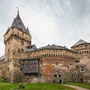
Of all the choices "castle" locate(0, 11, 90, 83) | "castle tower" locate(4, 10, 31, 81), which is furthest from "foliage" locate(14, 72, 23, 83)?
"castle tower" locate(4, 10, 31, 81)

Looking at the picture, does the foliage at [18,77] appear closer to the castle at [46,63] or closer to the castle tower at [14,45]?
the castle at [46,63]

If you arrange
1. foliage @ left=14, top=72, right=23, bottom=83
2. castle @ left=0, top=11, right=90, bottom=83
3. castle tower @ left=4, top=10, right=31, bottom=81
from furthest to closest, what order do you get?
castle tower @ left=4, top=10, right=31, bottom=81 → foliage @ left=14, top=72, right=23, bottom=83 → castle @ left=0, top=11, right=90, bottom=83

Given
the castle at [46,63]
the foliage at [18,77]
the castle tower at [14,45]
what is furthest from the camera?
the castle tower at [14,45]

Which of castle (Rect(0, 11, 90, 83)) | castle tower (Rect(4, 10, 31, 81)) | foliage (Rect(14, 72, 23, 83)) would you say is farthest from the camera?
castle tower (Rect(4, 10, 31, 81))

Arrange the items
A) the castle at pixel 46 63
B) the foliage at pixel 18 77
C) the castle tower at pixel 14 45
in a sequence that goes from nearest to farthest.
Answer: the castle at pixel 46 63 → the foliage at pixel 18 77 → the castle tower at pixel 14 45

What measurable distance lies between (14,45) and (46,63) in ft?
42.8

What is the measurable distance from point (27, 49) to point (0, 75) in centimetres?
1759

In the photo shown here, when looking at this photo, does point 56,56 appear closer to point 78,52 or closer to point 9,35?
point 78,52

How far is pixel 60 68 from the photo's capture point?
3572cm

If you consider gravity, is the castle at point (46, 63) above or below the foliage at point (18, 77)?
above

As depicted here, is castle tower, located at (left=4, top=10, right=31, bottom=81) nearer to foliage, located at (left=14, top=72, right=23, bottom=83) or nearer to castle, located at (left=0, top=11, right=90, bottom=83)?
castle, located at (left=0, top=11, right=90, bottom=83)

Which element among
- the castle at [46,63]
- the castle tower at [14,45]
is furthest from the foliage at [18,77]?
the castle tower at [14,45]

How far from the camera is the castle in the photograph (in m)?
35.4

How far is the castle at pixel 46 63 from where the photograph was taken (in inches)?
1394
